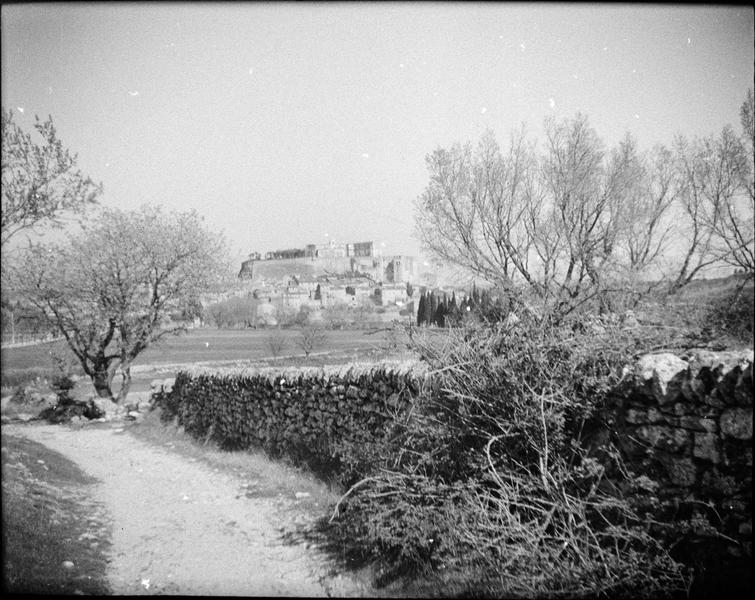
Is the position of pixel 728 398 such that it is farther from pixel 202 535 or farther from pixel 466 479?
pixel 202 535

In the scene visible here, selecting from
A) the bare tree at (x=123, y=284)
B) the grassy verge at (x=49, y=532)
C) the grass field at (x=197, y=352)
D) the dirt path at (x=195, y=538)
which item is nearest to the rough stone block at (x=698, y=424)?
the dirt path at (x=195, y=538)

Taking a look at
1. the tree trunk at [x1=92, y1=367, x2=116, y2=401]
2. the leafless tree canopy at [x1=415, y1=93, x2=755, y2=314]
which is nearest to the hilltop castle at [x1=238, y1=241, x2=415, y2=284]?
the leafless tree canopy at [x1=415, y1=93, x2=755, y2=314]

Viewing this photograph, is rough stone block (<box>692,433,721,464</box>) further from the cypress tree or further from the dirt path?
the dirt path

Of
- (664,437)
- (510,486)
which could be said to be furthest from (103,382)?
(664,437)

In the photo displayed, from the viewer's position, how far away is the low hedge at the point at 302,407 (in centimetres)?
581

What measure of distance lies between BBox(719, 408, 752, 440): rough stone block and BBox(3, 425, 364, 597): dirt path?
3119 mm

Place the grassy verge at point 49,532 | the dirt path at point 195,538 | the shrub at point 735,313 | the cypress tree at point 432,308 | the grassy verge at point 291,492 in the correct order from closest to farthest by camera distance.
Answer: the shrub at point 735,313 < the grassy verge at point 49,532 < the dirt path at point 195,538 < the grassy verge at point 291,492 < the cypress tree at point 432,308

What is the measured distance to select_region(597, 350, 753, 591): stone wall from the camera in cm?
269

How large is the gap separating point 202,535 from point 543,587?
386 centimetres

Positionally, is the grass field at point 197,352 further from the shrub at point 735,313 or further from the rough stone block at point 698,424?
the rough stone block at point 698,424

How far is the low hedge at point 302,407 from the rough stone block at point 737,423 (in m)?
2.74

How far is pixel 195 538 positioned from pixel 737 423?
5227mm

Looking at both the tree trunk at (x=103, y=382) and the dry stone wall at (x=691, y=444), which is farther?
the tree trunk at (x=103, y=382)

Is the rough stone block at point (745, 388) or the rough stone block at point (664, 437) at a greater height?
the rough stone block at point (745, 388)
